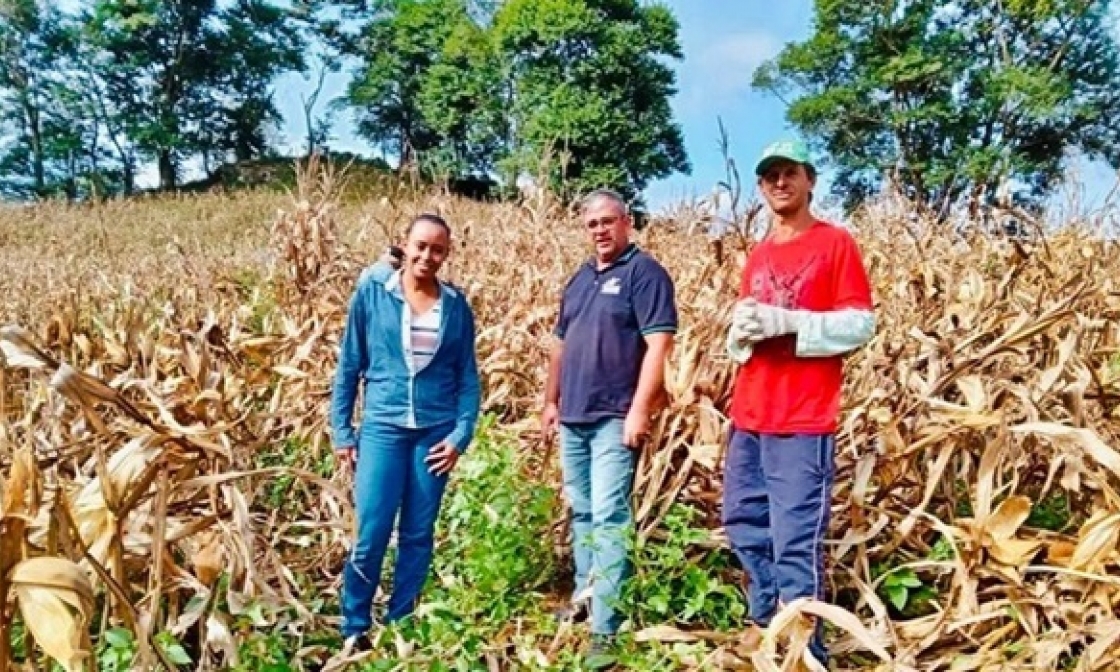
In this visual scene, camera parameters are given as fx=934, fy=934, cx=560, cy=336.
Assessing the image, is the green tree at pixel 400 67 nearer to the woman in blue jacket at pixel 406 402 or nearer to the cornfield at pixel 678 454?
the cornfield at pixel 678 454

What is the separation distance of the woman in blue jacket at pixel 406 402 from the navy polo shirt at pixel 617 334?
38 cm

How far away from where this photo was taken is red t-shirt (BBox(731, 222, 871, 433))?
250cm

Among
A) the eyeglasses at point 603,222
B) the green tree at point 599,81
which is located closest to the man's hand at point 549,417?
the eyeglasses at point 603,222

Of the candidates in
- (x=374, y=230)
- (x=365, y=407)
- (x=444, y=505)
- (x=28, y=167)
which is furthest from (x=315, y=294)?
(x=28, y=167)

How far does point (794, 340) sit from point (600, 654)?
1072 mm

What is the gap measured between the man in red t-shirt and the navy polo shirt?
372 millimetres

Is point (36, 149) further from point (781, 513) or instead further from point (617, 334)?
point (781, 513)

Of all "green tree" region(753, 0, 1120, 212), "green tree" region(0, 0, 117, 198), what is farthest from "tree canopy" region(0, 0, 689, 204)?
"green tree" region(753, 0, 1120, 212)

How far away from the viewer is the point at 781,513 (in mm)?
2518

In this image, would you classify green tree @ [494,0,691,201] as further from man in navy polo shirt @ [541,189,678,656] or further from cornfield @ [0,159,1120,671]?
man in navy polo shirt @ [541,189,678,656]

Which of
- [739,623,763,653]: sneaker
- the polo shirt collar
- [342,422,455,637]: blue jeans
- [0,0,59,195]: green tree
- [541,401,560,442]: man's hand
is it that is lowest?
[739,623,763,653]: sneaker

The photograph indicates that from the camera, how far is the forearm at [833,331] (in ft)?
7.96

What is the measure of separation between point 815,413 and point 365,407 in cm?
141

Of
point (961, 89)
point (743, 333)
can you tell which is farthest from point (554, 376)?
point (961, 89)
